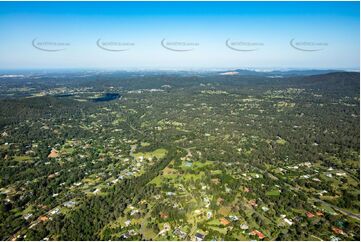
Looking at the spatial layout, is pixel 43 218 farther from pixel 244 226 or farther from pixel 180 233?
pixel 244 226

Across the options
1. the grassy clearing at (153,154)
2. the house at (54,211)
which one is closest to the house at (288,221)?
the grassy clearing at (153,154)

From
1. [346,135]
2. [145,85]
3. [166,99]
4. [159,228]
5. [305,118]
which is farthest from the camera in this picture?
[145,85]

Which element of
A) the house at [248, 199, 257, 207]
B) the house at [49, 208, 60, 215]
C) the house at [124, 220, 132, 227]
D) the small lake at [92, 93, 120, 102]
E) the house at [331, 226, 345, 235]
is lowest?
the house at [49, 208, 60, 215]

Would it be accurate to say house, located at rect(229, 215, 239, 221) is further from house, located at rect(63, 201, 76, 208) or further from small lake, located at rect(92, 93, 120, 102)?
small lake, located at rect(92, 93, 120, 102)

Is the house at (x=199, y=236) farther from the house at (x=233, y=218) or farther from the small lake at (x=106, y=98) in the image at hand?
the small lake at (x=106, y=98)

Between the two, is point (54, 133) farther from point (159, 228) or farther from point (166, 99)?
point (166, 99)

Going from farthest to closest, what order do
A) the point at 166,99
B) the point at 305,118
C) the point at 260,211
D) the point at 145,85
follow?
1. the point at 145,85
2. the point at 166,99
3. the point at 305,118
4. the point at 260,211

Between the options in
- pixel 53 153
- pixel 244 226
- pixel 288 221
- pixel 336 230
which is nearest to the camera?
pixel 336 230

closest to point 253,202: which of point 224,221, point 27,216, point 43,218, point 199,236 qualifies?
point 224,221

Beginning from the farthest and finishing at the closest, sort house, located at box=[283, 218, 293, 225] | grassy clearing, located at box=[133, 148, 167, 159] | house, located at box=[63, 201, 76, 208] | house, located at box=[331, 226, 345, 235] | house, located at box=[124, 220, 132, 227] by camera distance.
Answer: grassy clearing, located at box=[133, 148, 167, 159] → house, located at box=[63, 201, 76, 208] → house, located at box=[124, 220, 132, 227] → house, located at box=[283, 218, 293, 225] → house, located at box=[331, 226, 345, 235]

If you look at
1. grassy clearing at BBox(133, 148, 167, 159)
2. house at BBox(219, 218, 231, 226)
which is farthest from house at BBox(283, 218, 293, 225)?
grassy clearing at BBox(133, 148, 167, 159)

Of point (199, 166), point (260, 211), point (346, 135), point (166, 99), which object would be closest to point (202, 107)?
point (166, 99)
